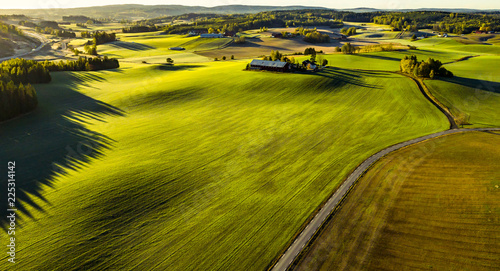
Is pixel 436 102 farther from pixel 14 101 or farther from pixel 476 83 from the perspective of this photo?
pixel 14 101

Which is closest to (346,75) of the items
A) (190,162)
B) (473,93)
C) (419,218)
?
(473,93)

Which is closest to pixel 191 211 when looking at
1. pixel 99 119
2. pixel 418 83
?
pixel 99 119

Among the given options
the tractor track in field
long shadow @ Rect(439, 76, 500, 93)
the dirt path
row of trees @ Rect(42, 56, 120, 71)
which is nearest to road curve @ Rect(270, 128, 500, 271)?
the tractor track in field

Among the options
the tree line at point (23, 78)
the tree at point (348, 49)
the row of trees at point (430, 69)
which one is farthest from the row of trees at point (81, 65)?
the row of trees at point (430, 69)

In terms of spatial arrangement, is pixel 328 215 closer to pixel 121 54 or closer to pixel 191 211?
pixel 191 211

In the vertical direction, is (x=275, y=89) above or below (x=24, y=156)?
above

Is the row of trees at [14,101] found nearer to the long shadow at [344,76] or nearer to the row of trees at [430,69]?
the long shadow at [344,76]

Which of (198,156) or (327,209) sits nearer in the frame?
(327,209)
